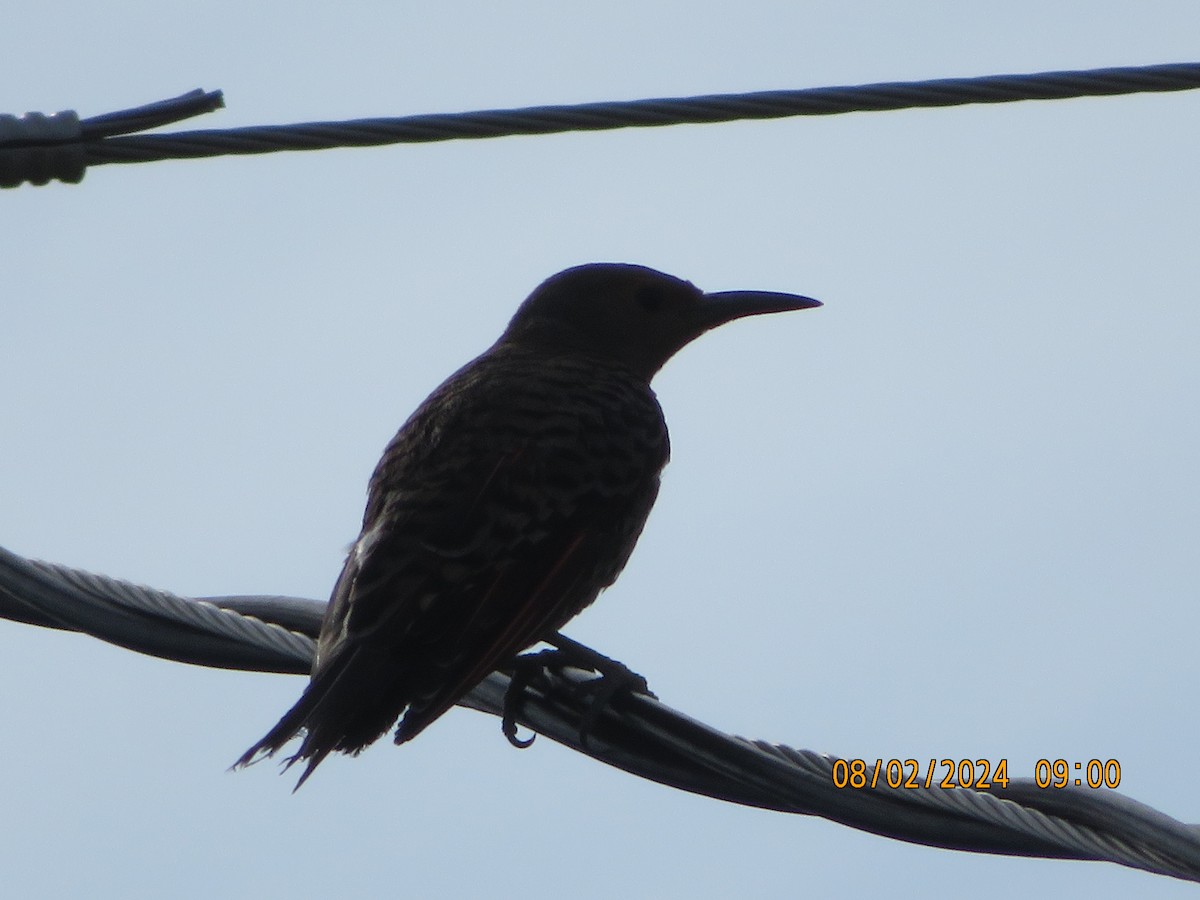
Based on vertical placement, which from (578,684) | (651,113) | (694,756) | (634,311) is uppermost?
(634,311)

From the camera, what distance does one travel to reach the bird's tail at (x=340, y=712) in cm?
436

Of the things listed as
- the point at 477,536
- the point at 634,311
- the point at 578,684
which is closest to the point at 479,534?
the point at 477,536

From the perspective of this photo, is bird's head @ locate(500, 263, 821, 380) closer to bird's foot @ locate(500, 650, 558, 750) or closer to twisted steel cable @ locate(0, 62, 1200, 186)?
bird's foot @ locate(500, 650, 558, 750)

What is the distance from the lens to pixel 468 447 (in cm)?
554

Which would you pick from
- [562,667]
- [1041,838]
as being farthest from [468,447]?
[1041,838]

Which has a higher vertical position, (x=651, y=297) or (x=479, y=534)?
(x=651, y=297)

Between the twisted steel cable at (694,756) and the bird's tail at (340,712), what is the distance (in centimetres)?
14

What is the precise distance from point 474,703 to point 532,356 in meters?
2.13

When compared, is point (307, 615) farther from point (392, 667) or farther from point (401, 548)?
point (401, 548)

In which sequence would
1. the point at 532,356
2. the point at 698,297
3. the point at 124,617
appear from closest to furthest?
the point at 124,617 < the point at 532,356 < the point at 698,297

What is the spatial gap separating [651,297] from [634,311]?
9cm

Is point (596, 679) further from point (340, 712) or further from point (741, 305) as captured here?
point (741, 305)

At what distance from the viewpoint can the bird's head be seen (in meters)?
7.09

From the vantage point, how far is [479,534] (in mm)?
5156
